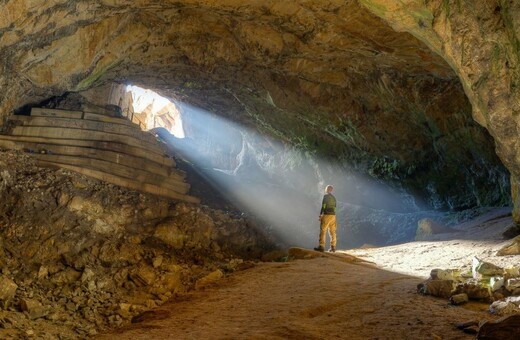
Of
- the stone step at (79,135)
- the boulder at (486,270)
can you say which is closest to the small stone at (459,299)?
the boulder at (486,270)

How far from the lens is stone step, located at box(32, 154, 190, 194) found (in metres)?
7.70

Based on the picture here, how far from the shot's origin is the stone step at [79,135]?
8000 millimetres

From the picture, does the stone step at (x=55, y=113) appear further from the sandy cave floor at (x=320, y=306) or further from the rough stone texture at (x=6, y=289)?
the sandy cave floor at (x=320, y=306)

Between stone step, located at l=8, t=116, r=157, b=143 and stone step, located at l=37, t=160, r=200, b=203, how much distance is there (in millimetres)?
1289

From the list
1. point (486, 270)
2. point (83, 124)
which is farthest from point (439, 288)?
point (83, 124)

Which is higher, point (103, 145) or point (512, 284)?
point (103, 145)

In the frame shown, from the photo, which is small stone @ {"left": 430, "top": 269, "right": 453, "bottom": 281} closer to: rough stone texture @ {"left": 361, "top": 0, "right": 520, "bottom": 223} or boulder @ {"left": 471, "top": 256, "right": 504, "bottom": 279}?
boulder @ {"left": 471, "top": 256, "right": 504, "bottom": 279}

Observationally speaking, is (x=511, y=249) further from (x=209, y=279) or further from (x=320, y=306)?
(x=209, y=279)

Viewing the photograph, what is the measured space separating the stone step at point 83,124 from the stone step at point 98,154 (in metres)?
0.62

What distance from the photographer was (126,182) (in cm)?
824

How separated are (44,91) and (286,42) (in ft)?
19.1

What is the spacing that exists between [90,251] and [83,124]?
3.88 metres

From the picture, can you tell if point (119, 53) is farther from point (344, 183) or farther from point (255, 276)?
point (344, 183)

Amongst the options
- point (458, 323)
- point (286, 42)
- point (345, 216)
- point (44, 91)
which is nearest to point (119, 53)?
point (44, 91)
